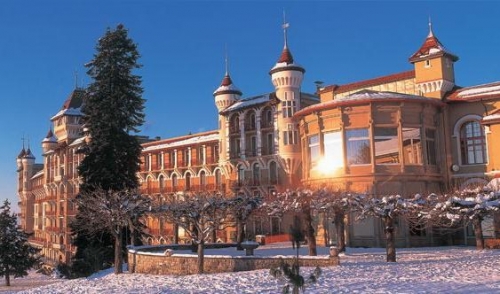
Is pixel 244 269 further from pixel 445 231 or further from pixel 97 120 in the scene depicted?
pixel 97 120

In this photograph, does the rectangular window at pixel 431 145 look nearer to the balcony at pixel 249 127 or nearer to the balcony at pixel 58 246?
the balcony at pixel 249 127

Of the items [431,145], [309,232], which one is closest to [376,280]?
[309,232]

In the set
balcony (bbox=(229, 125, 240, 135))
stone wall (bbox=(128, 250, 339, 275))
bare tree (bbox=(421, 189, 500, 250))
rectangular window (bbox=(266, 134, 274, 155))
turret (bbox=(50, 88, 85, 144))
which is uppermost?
turret (bbox=(50, 88, 85, 144))

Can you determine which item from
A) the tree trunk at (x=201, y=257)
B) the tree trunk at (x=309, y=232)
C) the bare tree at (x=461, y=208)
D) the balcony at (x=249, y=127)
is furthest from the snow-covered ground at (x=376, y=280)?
the balcony at (x=249, y=127)

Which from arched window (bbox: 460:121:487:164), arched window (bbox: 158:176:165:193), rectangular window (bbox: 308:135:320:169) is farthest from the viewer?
arched window (bbox: 158:176:165:193)

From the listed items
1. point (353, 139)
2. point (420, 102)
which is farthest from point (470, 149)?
point (353, 139)

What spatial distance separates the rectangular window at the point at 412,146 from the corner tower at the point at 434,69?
397 cm

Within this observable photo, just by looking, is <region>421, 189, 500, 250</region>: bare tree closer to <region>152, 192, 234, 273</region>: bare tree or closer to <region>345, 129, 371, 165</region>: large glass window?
<region>345, 129, 371, 165</region>: large glass window

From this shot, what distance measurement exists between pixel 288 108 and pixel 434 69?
15746 mm

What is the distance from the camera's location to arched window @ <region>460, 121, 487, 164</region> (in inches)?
1253

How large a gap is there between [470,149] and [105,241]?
78.7 feet

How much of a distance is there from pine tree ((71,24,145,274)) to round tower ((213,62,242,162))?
42.2 ft

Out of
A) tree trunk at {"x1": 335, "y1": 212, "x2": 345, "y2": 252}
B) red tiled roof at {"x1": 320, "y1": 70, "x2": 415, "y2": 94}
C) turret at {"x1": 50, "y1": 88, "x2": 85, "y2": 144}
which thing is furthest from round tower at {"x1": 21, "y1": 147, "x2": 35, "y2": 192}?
tree trunk at {"x1": 335, "y1": 212, "x2": 345, "y2": 252}

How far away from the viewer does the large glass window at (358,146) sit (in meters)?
30.8
